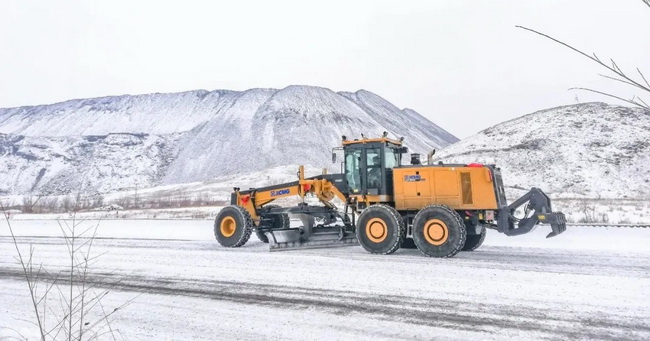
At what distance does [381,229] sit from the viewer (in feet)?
33.3

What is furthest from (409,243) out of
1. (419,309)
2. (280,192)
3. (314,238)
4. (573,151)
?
(573,151)

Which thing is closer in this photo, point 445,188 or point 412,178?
point 445,188

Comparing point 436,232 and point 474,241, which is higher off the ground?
point 436,232

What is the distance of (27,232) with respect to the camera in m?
19.4

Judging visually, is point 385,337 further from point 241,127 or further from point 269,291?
point 241,127

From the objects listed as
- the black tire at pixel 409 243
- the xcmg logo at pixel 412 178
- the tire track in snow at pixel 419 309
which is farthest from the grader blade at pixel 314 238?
the tire track in snow at pixel 419 309

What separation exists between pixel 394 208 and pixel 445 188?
1406 millimetres

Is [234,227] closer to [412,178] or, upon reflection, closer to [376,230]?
[376,230]

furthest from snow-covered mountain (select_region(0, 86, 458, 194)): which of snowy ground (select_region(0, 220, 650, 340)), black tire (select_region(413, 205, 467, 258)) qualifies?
black tire (select_region(413, 205, 467, 258))

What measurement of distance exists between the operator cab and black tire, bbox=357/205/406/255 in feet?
3.09

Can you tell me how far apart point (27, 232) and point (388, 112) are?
107950 mm

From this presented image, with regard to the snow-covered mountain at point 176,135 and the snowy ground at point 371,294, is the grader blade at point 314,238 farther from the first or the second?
the snow-covered mountain at point 176,135

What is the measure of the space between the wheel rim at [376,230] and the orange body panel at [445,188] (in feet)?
2.70

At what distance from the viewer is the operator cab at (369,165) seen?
36.6 ft
